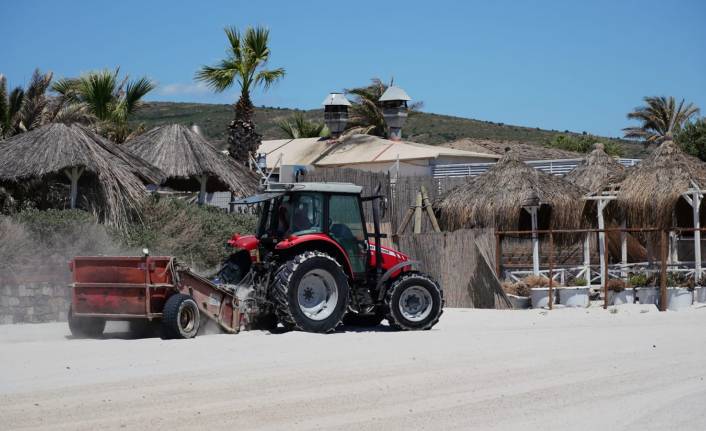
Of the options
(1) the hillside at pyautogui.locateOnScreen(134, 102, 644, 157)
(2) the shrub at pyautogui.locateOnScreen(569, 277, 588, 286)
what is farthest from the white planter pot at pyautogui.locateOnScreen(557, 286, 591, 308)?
(1) the hillside at pyautogui.locateOnScreen(134, 102, 644, 157)

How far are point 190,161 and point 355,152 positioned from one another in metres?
10.5

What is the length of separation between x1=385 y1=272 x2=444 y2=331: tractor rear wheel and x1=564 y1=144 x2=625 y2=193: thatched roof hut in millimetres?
12053

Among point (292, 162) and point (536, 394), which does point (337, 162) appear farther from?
point (536, 394)

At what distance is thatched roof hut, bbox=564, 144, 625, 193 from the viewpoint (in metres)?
25.3

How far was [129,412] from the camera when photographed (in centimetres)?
773

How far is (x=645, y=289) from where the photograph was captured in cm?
1972

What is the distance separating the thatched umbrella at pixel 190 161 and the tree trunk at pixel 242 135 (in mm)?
4457

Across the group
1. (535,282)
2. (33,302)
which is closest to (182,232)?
(33,302)

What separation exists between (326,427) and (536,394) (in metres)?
2.41

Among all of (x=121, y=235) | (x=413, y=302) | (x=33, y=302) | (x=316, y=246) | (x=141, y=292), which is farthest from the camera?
(x=121, y=235)

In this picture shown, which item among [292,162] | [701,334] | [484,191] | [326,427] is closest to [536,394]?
[326,427]

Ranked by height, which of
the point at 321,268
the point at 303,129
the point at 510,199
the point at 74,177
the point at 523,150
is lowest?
the point at 321,268

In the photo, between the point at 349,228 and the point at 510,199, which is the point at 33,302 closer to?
the point at 349,228

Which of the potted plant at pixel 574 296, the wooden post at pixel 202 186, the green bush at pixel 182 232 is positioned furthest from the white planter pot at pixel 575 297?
the wooden post at pixel 202 186
